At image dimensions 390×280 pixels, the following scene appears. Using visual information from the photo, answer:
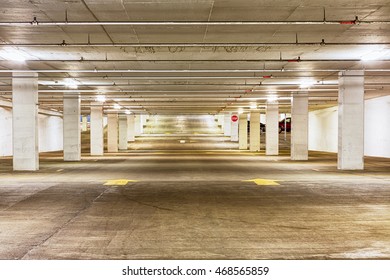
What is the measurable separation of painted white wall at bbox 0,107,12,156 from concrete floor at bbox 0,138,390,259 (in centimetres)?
2509

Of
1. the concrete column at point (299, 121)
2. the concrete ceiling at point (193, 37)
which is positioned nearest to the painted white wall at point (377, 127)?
the concrete column at point (299, 121)

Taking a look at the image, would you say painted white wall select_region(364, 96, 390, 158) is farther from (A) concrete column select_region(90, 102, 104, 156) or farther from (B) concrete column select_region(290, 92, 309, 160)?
(A) concrete column select_region(90, 102, 104, 156)

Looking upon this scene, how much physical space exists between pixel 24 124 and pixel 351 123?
16.9 m

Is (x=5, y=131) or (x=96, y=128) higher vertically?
(x=96, y=128)

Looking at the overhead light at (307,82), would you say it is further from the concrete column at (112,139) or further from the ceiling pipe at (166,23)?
the concrete column at (112,139)

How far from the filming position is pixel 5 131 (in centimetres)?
3988

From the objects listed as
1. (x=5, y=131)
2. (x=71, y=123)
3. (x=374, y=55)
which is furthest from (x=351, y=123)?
(x=5, y=131)

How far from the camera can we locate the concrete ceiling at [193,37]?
38.5 ft

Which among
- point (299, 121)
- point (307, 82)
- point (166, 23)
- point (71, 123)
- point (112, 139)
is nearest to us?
point (166, 23)

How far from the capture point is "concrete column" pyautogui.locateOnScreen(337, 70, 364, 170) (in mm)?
23266

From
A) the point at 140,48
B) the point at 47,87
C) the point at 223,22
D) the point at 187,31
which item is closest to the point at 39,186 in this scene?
the point at 140,48

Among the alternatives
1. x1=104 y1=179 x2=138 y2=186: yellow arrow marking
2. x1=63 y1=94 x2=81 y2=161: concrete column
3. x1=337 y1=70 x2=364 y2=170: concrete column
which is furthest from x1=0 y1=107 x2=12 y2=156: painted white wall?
x1=337 y1=70 x2=364 y2=170: concrete column

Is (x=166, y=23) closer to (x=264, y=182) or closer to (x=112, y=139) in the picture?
(x=264, y=182)

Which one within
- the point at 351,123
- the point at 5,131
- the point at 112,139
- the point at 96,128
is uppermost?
the point at 351,123
